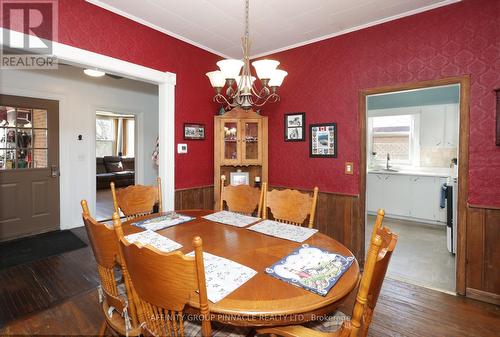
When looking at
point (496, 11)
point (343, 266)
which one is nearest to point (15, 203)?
point (343, 266)

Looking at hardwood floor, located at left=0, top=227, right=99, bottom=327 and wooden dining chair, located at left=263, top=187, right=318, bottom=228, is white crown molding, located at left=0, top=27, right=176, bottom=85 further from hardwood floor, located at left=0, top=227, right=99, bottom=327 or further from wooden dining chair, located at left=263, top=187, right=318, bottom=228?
hardwood floor, located at left=0, top=227, right=99, bottom=327

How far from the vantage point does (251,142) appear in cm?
351

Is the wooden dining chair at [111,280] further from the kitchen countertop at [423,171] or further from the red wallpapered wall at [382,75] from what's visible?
the kitchen countertop at [423,171]

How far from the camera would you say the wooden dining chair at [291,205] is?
2.18m

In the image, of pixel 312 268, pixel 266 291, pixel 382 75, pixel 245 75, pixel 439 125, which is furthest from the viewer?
pixel 439 125

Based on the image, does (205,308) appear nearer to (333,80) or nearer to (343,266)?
(343,266)

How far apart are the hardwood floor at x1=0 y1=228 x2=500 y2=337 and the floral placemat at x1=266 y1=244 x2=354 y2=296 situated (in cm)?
102

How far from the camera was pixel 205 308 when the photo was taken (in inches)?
35.7

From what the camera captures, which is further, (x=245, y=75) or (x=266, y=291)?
(x=245, y=75)

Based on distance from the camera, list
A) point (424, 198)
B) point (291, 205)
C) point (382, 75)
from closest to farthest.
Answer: point (291, 205)
point (382, 75)
point (424, 198)

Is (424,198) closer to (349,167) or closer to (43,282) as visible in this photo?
(349,167)

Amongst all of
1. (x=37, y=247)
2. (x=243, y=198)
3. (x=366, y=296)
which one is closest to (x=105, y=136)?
(x=37, y=247)

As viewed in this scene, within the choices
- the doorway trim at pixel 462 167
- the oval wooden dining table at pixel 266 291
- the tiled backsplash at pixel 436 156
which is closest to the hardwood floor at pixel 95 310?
the doorway trim at pixel 462 167

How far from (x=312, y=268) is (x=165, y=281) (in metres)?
0.69
